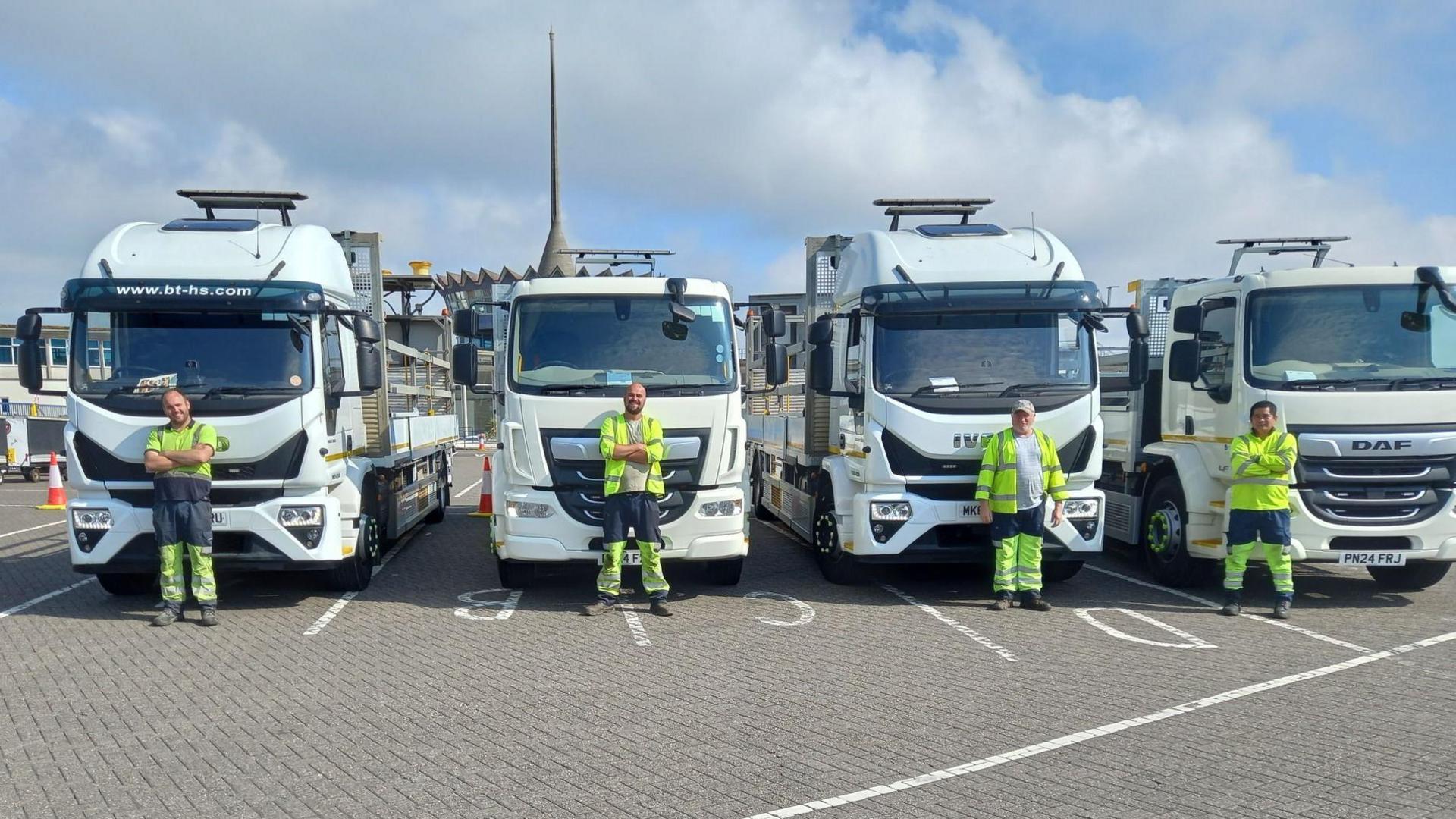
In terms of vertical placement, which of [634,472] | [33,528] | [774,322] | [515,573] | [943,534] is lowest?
[33,528]

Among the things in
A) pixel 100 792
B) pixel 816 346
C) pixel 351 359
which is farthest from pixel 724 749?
pixel 351 359

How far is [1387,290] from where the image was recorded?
8656 mm

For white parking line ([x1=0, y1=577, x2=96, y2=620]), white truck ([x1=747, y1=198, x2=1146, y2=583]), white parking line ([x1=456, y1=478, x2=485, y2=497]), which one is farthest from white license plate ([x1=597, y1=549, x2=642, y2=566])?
white parking line ([x1=456, y1=478, x2=485, y2=497])

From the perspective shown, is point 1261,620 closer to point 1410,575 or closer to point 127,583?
point 1410,575

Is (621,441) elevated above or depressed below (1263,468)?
above

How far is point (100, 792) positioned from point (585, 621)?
161 inches

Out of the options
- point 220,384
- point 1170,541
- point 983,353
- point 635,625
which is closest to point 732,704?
point 635,625

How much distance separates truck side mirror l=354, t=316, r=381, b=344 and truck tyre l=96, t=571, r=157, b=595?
2935 millimetres

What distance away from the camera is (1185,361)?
948cm

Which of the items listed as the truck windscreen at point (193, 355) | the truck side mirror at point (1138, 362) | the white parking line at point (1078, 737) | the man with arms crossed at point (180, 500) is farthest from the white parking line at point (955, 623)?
the man with arms crossed at point (180, 500)

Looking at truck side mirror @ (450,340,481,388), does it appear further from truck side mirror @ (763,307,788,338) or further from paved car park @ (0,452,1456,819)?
truck side mirror @ (763,307,788,338)

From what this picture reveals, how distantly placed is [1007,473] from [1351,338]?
9.97ft

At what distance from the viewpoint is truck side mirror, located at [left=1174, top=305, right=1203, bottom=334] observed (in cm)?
941

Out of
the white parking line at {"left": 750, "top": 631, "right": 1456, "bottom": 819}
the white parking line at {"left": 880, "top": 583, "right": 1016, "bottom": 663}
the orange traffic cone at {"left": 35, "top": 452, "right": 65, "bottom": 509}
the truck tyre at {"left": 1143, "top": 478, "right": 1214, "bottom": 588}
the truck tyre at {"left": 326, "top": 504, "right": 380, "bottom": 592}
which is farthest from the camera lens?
the orange traffic cone at {"left": 35, "top": 452, "right": 65, "bottom": 509}
